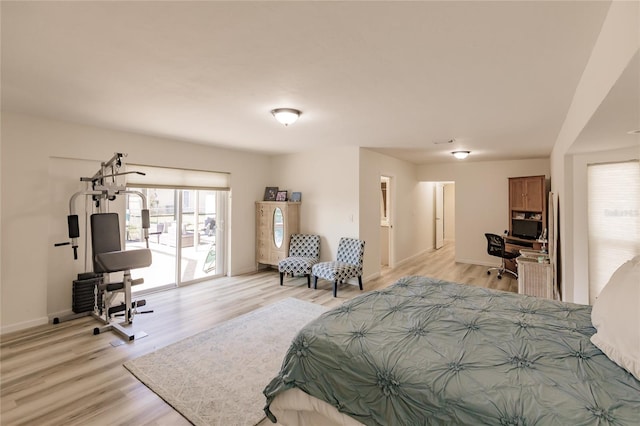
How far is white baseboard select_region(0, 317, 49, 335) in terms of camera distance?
336cm

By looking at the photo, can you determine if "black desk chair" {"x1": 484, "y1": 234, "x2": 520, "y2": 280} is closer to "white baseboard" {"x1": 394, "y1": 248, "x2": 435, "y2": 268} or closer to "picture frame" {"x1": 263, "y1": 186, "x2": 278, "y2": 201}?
"white baseboard" {"x1": 394, "y1": 248, "x2": 435, "y2": 268}

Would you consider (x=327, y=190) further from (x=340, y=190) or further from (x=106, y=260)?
(x=106, y=260)

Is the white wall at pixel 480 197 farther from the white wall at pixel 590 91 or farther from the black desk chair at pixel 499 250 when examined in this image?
the white wall at pixel 590 91

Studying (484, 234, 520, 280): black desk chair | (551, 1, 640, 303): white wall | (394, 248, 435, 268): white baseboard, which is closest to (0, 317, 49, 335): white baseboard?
(551, 1, 640, 303): white wall

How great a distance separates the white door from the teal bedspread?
7.65 metres

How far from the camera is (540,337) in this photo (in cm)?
171

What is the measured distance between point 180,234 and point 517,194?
6.86 m

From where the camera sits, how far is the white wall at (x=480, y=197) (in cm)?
674

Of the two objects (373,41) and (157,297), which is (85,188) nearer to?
(157,297)

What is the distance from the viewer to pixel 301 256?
5.71m

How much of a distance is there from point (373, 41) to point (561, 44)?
1190 mm

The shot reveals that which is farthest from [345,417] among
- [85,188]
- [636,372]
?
[85,188]

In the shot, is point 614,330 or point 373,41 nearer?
point 614,330

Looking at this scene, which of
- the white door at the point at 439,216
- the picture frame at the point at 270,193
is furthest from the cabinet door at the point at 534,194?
the picture frame at the point at 270,193
